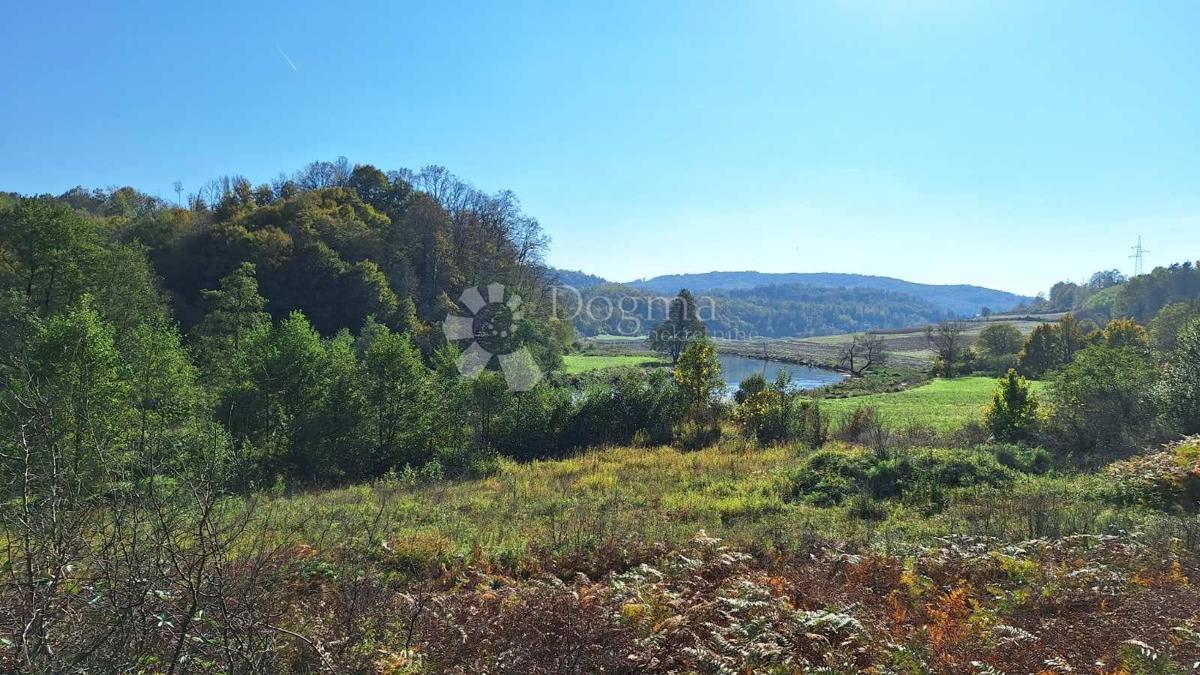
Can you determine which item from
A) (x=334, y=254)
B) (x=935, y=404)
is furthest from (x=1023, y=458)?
(x=334, y=254)

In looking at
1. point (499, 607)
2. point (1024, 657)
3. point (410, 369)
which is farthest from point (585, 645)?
point (410, 369)

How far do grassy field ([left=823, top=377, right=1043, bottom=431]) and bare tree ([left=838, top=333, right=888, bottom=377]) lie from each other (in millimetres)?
21438

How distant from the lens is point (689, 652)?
486cm

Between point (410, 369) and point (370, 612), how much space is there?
1839 centimetres

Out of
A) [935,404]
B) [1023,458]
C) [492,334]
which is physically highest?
[492,334]

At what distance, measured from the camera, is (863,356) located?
8269 cm

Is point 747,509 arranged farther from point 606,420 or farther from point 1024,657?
point 606,420

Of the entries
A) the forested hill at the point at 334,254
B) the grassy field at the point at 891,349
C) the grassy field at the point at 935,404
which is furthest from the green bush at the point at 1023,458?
the grassy field at the point at 891,349

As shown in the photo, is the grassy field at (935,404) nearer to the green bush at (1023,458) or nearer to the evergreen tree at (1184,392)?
the evergreen tree at (1184,392)

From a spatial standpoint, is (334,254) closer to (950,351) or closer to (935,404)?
(935,404)

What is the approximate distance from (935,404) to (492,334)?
28470 millimetres

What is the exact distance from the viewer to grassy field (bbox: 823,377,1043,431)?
29.5 meters

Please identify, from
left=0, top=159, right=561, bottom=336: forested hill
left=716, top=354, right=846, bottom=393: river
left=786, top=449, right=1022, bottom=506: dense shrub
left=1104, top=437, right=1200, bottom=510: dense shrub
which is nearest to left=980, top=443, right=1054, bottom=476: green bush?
left=786, top=449, right=1022, bottom=506: dense shrub

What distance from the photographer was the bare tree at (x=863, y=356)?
76875mm
